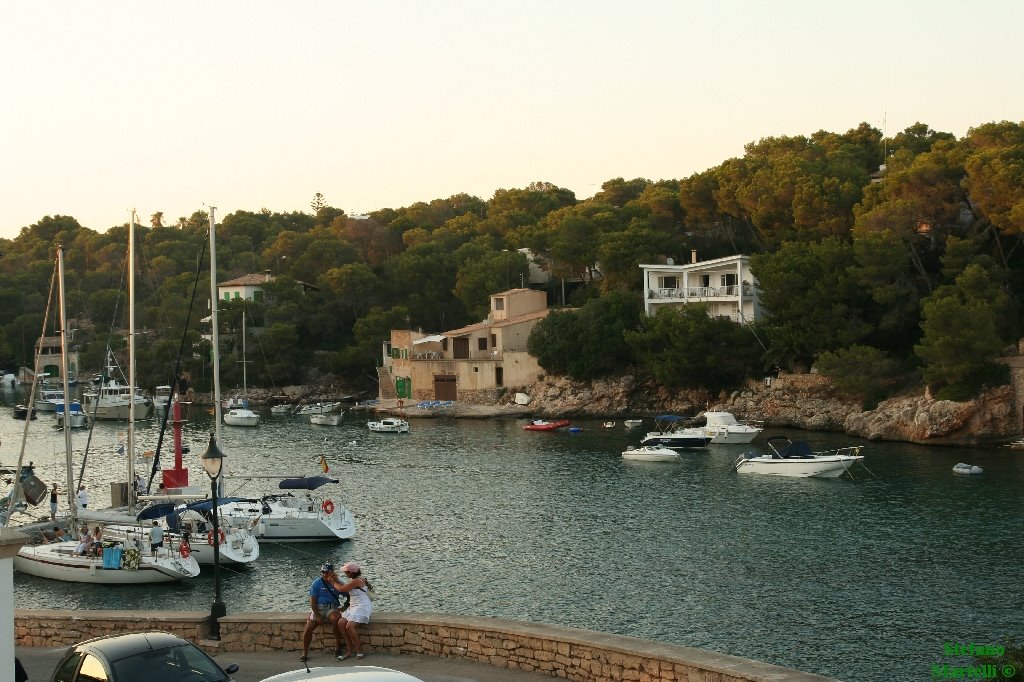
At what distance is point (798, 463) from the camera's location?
4647 cm

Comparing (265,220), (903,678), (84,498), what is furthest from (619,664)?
(265,220)

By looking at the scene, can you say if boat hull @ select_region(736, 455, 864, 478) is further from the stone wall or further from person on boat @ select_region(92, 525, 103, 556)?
the stone wall

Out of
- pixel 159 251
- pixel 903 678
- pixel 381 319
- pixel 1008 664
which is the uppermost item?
pixel 159 251

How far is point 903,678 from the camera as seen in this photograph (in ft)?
71.4

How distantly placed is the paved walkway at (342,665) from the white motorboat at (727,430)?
43.9m

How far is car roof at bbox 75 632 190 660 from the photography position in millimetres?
11953

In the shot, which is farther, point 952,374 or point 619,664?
point 952,374

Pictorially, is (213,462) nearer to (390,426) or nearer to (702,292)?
(390,426)

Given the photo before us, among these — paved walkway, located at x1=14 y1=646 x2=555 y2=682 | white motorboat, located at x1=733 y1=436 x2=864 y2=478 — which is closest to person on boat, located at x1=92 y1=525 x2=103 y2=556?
paved walkway, located at x1=14 y1=646 x2=555 y2=682

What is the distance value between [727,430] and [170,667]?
47000 millimetres

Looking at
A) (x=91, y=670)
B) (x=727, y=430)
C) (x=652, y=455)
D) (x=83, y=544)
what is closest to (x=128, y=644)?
(x=91, y=670)

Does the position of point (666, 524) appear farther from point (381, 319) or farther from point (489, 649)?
point (381, 319)

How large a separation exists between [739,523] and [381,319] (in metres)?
55.8

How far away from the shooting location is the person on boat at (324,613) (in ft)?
47.8
